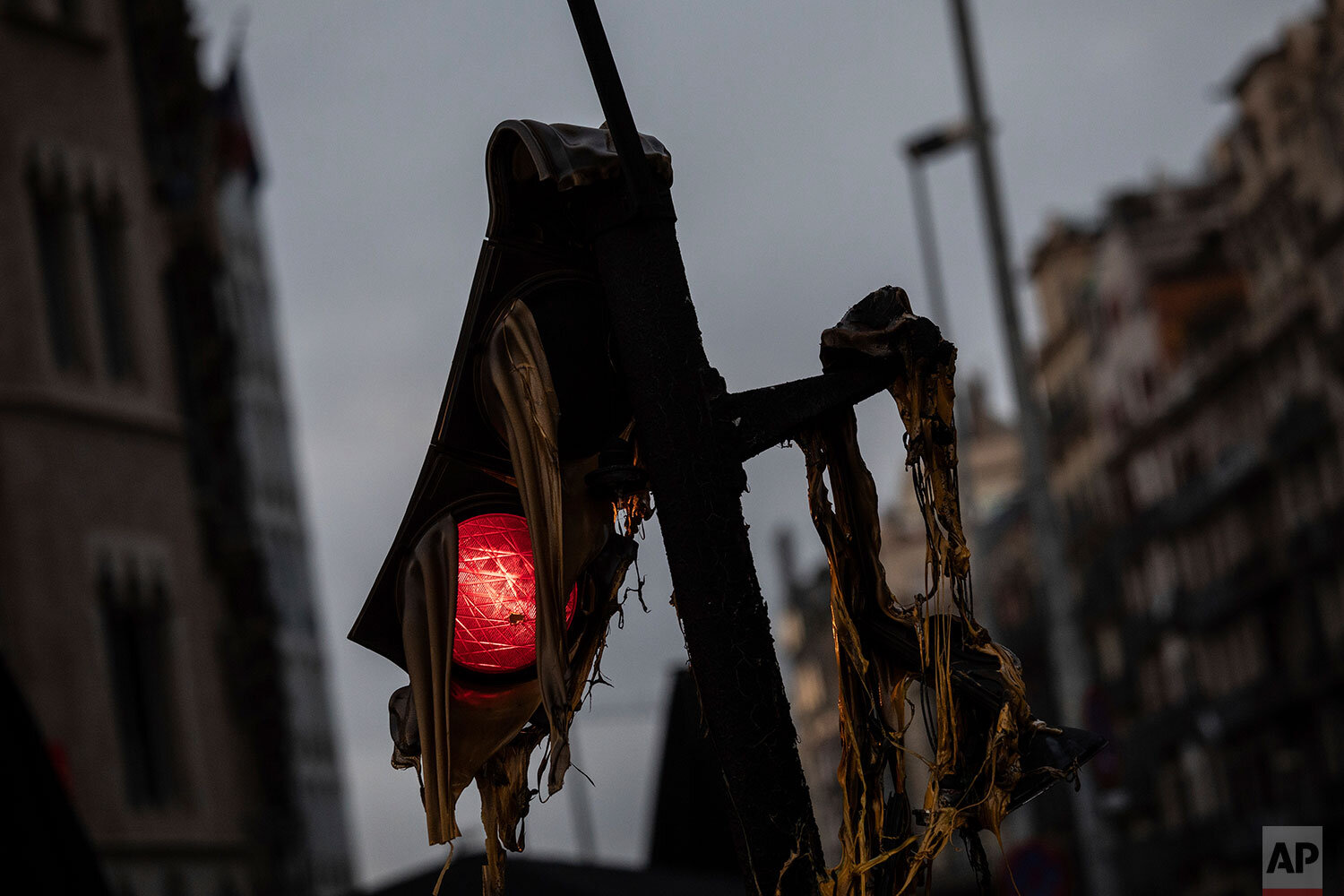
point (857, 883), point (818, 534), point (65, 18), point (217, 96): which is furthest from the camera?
point (217, 96)

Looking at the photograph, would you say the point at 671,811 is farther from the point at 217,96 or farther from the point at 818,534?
the point at 217,96

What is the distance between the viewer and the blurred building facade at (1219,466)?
5253 centimetres

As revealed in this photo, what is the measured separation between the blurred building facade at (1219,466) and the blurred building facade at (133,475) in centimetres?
2629

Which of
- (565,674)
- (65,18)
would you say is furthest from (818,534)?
(65,18)

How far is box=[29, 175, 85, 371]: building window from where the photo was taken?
21.3 meters

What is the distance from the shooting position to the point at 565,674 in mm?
3361

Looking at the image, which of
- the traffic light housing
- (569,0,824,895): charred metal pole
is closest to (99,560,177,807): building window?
the traffic light housing

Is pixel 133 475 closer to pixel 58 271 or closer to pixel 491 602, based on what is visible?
pixel 58 271

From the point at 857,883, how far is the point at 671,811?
10.8 metres

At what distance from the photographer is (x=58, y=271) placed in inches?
845

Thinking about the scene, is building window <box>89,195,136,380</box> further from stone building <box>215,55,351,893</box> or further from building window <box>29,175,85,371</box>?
stone building <box>215,55,351,893</box>

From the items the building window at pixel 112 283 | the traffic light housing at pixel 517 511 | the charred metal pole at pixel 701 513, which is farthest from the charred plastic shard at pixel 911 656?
the building window at pixel 112 283

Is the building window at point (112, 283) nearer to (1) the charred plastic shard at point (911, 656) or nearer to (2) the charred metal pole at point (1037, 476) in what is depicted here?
(2) the charred metal pole at point (1037, 476)

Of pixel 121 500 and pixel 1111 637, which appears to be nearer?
pixel 121 500
